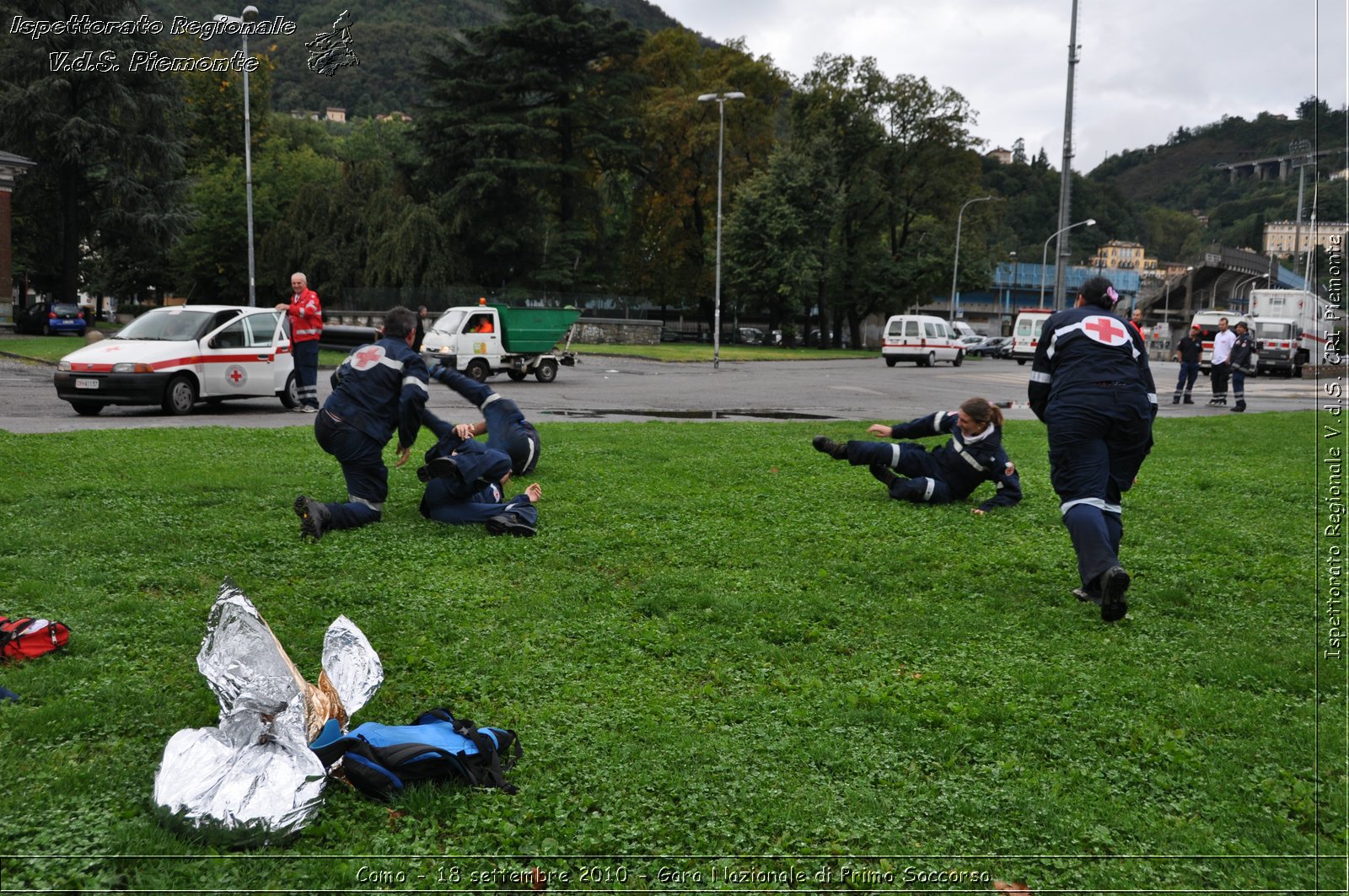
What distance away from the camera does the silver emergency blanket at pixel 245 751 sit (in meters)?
3.32

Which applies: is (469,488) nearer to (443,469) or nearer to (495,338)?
(443,469)

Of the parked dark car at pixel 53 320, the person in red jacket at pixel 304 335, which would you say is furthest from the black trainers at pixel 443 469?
the parked dark car at pixel 53 320

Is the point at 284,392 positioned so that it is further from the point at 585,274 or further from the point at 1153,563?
the point at 585,274

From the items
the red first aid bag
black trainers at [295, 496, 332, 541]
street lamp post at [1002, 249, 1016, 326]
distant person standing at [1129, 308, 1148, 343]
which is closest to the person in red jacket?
black trainers at [295, 496, 332, 541]

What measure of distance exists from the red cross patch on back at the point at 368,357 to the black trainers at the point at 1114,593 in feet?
17.6

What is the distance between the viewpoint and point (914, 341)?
139ft

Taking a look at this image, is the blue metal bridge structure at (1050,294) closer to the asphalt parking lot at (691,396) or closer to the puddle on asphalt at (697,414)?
the asphalt parking lot at (691,396)

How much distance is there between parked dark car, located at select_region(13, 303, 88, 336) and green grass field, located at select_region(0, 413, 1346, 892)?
3885 centimetres

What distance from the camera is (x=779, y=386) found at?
27.2 m

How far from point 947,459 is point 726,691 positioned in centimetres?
514

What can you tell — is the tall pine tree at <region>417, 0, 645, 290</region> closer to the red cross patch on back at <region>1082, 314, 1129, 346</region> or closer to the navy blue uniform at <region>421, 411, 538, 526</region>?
the navy blue uniform at <region>421, 411, 538, 526</region>

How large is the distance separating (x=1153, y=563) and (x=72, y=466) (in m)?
9.59

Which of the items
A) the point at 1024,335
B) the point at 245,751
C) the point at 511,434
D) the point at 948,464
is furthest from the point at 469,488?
the point at 1024,335

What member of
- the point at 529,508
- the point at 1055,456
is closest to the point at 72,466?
the point at 529,508
